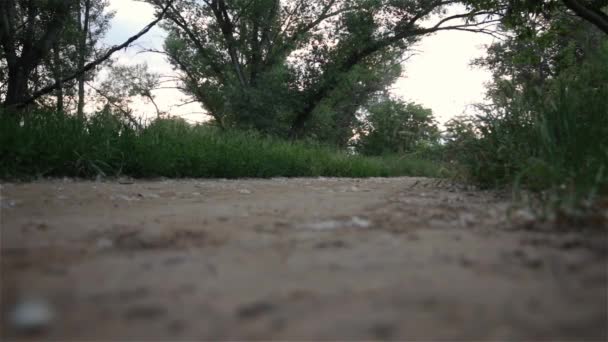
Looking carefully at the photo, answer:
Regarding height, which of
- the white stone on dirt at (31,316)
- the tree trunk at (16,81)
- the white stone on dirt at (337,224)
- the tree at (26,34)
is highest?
the tree at (26,34)

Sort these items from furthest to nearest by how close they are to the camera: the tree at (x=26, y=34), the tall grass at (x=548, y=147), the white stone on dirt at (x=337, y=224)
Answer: the tree at (x=26, y=34)
the tall grass at (x=548, y=147)
the white stone on dirt at (x=337, y=224)

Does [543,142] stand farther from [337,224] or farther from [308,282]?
[308,282]

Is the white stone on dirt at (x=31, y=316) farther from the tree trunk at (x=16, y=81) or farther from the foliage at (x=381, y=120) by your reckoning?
the foliage at (x=381, y=120)

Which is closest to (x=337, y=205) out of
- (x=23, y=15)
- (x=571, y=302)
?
(x=571, y=302)

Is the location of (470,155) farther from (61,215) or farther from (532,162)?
(61,215)

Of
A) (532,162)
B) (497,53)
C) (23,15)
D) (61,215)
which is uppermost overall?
(497,53)

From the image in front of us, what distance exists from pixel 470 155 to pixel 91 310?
422cm

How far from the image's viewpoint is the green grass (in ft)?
16.4

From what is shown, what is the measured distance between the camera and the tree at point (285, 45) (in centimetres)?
1703

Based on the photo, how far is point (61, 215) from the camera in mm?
2670

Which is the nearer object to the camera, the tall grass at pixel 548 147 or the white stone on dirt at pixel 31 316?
the white stone on dirt at pixel 31 316

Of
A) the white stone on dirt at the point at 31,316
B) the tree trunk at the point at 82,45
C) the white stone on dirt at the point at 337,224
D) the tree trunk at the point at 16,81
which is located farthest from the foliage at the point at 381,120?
the white stone on dirt at the point at 31,316

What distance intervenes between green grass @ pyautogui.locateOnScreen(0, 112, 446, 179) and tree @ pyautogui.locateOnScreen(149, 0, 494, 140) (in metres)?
7.61

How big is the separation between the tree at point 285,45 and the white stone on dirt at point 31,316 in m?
15.1
